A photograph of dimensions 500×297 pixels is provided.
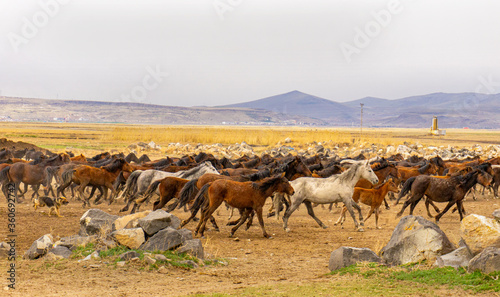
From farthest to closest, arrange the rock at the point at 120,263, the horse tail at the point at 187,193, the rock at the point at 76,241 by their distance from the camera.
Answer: the horse tail at the point at 187,193
the rock at the point at 76,241
the rock at the point at 120,263

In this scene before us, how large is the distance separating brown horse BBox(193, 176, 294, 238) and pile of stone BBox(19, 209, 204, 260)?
1.60 metres

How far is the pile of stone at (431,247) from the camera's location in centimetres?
750

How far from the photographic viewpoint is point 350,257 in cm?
805

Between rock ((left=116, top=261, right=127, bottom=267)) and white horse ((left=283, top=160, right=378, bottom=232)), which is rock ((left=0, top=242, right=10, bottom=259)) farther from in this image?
white horse ((left=283, top=160, right=378, bottom=232))

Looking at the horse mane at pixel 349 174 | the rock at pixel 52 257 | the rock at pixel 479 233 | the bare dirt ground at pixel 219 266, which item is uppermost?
the horse mane at pixel 349 174

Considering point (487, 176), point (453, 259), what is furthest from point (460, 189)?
point (453, 259)

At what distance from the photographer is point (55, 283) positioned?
294 inches

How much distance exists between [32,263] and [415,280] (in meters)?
5.90

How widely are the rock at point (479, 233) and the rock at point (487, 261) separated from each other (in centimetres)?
40

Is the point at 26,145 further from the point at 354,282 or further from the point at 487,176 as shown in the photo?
the point at 354,282

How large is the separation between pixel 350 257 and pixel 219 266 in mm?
2157

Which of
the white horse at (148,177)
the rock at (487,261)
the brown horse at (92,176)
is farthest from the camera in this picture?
the brown horse at (92,176)

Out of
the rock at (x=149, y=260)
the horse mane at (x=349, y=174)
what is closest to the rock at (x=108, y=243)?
the rock at (x=149, y=260)

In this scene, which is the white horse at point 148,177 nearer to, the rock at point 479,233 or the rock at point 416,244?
the rock at point 416,244
